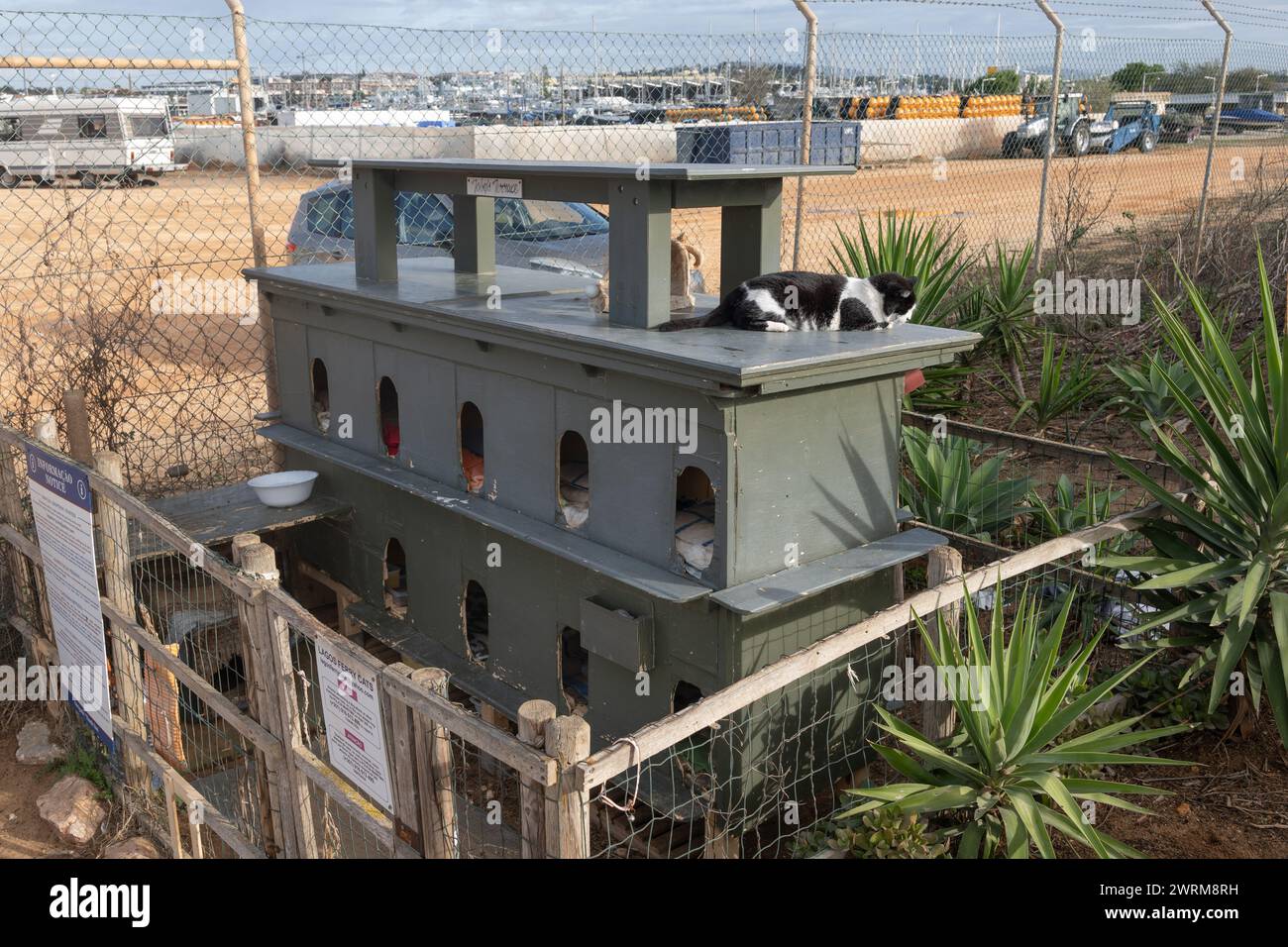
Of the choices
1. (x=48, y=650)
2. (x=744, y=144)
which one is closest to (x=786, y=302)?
(x=48, y=650)

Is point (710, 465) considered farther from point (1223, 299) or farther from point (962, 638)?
point (1223, 299)

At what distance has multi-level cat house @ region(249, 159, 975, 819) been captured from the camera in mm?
4121

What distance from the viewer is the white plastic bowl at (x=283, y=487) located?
19.6 feet

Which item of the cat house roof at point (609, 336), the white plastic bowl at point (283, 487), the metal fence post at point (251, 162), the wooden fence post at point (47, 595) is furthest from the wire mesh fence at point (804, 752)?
the metal fence post at point (251, 162)

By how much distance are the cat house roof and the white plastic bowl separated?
0.91m

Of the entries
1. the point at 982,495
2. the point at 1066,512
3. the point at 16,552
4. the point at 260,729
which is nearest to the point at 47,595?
the point at 16,552

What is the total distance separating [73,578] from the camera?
15.9ft

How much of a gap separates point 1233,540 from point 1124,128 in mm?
16108

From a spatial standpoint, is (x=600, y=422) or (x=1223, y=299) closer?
(x=600, y=422)

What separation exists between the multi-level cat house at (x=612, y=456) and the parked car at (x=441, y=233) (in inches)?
137

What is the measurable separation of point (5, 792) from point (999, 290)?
745 centimetres

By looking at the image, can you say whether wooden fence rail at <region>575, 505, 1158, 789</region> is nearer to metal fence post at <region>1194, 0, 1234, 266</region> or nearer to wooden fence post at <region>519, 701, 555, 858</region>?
wooden fence post at <region>519, 701, 555, 858</region>

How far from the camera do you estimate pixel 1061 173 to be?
23906 millimetres

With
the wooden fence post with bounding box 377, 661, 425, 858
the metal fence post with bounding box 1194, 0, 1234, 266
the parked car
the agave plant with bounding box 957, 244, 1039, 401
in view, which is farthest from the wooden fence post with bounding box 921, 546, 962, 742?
the metal fence post with bounding box 1194, 0, 1234, 266
